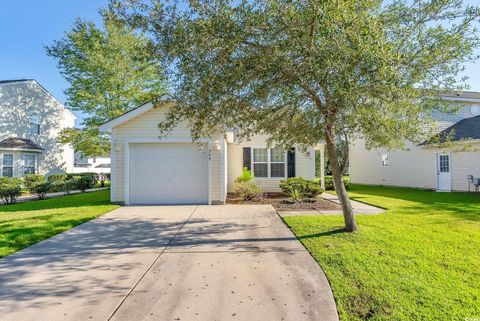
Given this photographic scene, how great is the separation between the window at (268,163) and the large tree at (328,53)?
878cm

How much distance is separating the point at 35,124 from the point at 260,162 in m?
18.6

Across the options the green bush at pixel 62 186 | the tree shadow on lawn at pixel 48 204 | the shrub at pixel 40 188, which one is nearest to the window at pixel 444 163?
the tree shadow on lawn at pixel 48 204

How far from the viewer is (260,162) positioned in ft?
50.8

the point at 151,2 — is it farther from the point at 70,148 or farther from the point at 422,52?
the point at 70,148

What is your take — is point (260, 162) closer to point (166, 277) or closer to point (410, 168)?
point (410, 168)

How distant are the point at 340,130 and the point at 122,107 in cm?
1914

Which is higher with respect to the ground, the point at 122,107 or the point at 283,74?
the point at 122,107

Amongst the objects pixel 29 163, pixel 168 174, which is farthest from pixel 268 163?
pixel 29 163

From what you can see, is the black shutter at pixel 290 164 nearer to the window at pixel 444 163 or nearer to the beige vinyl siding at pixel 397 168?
the beige vinyl siding at pixel 397 168

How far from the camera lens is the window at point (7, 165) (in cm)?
1912

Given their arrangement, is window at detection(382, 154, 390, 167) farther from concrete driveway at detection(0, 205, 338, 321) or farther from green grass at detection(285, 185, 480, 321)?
concrete driveway at detection(0, 205, 338, 321)

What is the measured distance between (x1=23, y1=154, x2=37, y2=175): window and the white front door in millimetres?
28325

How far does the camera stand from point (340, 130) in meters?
6.29

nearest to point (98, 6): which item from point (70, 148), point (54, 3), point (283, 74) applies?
point (283, 74)
